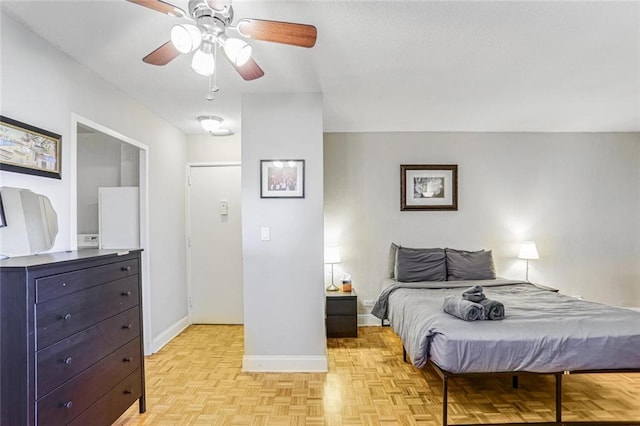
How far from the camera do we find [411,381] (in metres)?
2.81

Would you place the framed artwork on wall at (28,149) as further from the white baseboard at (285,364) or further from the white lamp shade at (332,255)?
the white lamp shade at (332,255)

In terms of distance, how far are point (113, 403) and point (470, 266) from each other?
3.49m

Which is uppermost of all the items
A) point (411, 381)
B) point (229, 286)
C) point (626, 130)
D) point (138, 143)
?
point (626, 130)

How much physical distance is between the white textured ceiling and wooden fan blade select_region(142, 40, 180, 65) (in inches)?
9.7

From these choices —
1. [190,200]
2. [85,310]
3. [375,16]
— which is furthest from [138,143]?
[375,16]

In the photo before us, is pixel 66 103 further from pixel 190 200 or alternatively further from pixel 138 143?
pixel 190 200

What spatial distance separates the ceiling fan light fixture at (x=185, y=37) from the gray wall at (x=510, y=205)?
2.94 m

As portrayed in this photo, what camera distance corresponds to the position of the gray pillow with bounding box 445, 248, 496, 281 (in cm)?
389

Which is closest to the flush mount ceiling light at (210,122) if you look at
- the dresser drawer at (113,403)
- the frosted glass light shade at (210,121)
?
the frosted glass light shade at (210,121)

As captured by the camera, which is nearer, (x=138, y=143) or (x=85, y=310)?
(x=85, y=310)

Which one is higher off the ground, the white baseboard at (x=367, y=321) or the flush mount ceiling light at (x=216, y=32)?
the flush mount ceiling light at (x=216, y=32)

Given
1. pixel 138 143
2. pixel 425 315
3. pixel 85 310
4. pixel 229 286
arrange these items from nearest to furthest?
pixel 85 310, pixel 425 315, pixel 138 143, pixel 229 286

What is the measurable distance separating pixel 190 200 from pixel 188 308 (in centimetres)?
135

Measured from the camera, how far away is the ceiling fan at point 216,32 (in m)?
1.45
